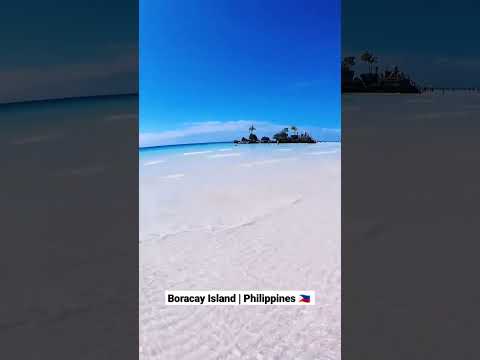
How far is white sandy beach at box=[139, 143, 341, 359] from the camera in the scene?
7.07 ft

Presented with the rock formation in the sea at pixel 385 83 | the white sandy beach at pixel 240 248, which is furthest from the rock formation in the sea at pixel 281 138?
the rock formation in the sea at pixel 385 83

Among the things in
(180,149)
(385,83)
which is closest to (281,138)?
(180,149)

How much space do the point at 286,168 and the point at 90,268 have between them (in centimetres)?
192

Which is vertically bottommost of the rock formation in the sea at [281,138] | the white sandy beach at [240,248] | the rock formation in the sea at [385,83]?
the white sandy beach at [240,248]

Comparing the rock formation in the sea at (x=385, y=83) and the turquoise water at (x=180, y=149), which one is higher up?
the rock formation in the sea at (x=385, y=83)

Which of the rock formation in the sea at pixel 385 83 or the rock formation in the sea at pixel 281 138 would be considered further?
the rock formation in the sea at pixel 385 83

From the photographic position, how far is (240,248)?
267 cm

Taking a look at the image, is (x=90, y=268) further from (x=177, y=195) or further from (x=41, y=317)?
(x=177, y=195)

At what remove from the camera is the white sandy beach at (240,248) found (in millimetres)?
2156

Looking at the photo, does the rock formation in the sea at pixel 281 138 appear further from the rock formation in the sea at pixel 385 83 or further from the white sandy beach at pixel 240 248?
the rock formation in the sea at pixel 385 83

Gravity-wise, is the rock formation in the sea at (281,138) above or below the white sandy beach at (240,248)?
above

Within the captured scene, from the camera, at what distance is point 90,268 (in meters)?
3.00

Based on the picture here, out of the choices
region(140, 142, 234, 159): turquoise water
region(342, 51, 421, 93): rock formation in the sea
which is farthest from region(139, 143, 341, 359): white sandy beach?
region(342, 51, 421, 93): rock formation in the sea

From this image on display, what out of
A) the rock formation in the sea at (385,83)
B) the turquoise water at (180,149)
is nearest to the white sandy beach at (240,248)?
the turquoise water at (180,149)
